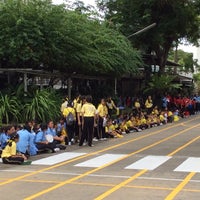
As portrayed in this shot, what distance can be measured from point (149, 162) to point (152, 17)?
1090 inches

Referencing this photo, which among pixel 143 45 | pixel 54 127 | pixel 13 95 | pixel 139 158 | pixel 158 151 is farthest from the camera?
pixel 143 45

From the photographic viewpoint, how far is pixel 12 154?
43.1 ft

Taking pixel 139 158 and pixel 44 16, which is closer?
pixel 139 158

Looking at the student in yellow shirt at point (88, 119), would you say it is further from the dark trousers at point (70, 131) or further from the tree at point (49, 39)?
the tree at point (49, 39)

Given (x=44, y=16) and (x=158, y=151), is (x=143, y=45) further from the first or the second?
(x=158, y=151)

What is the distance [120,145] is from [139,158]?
143 inches

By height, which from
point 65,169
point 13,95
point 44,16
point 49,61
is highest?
point 44,16

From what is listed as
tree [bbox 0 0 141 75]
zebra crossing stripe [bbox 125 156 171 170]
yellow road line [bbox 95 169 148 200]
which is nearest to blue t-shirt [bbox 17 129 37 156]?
zebra crossing stripe [bbox 125 156 171 170]

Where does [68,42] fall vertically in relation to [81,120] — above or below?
above

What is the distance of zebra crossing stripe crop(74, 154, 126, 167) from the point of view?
1307 centimetres

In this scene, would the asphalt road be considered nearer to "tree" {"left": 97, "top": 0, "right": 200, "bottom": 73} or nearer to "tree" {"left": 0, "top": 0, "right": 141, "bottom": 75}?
"tree" {"left": 0, "top": 0, "right": 141, "bottom": 75}

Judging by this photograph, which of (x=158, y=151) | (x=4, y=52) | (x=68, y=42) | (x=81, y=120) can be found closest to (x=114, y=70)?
(x=68, y=42)

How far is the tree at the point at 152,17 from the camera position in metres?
38.4

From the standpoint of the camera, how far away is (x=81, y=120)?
1852 cm
